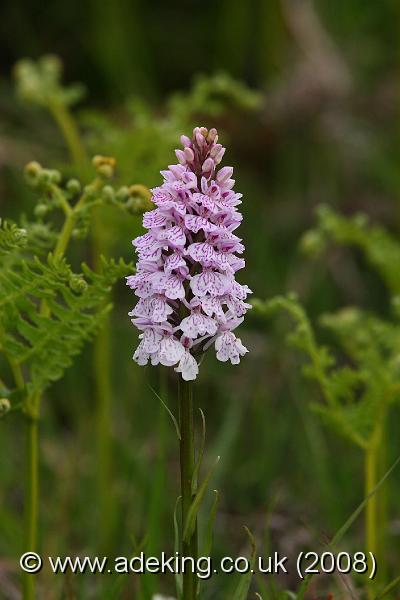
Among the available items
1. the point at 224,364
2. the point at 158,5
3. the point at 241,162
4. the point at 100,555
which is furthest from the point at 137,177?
the point at 158,5

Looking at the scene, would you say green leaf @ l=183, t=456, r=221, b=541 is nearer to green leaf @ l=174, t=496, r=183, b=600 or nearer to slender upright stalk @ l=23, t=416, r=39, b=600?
green leaf @ l=174, t=496, r=183, b=600

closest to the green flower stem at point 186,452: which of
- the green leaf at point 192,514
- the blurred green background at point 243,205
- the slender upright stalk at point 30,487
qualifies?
the green leaf at point 192,514

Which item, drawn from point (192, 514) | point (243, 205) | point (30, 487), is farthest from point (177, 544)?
point (243, 205)

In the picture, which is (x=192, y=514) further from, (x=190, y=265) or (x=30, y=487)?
(x=30, y=487)

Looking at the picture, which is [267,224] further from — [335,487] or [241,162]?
[335,487]

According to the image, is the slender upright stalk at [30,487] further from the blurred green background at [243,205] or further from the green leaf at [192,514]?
the green leaf at [192,514]

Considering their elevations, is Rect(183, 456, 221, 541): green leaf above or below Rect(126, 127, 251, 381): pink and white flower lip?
below

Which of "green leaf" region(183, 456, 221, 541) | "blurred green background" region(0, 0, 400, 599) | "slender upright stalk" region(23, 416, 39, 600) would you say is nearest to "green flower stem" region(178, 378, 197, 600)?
"green leaf" region(183, 456, 221, 541)
